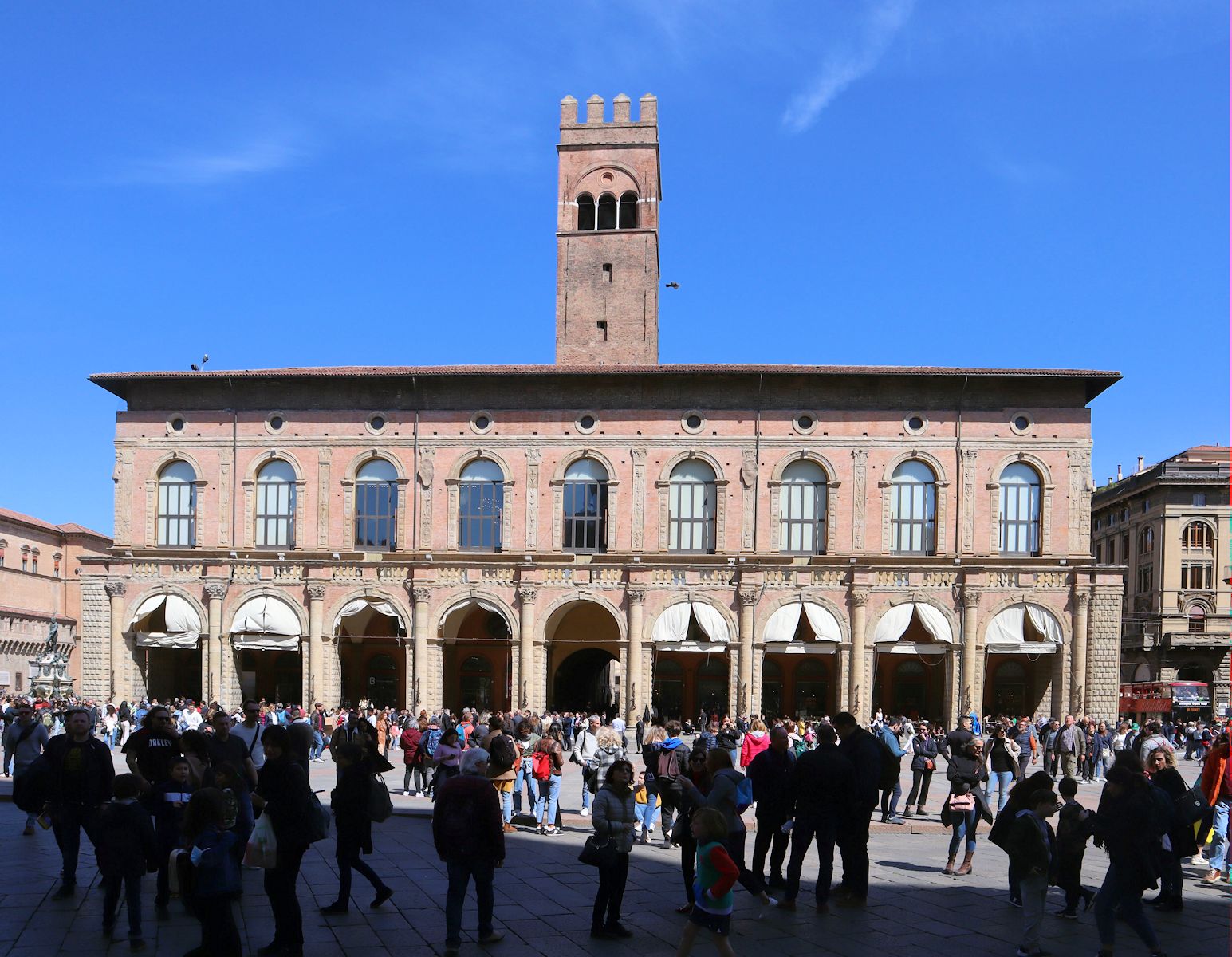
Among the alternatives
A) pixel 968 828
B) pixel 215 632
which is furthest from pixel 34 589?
pixel 968 828

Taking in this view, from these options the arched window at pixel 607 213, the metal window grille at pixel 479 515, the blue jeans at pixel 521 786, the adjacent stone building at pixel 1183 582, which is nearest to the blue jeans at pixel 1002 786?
the blue jeans at pixel 521 786

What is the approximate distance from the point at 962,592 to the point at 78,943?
32991 mm

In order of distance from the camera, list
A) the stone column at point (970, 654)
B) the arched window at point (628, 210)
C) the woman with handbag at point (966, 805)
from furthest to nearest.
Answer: the arched window at point (628, 210) → the stone column at point (970, 654) → the woman with handbag at point (966, 805)

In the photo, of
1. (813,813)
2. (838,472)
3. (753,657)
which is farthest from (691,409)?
(813,813)

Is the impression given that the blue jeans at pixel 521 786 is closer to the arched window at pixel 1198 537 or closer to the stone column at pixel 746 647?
the stone column at pixel 746 647

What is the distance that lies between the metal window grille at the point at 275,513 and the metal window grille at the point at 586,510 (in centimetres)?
978

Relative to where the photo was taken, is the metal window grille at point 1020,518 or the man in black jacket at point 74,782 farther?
the metal window grille at point 1020,518

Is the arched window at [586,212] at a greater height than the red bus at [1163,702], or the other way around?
the arched window at [586,212]

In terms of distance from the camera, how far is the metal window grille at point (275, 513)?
40.7 metres

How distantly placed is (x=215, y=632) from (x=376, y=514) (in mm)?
6878

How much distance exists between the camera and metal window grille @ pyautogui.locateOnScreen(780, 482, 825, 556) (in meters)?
39.3

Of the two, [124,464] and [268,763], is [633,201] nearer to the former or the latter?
[124,464]

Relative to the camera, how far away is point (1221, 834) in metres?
13.6

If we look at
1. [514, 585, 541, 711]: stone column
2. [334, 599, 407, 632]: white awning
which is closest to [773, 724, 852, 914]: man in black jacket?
[514, 585, 541, 711]: stone column
